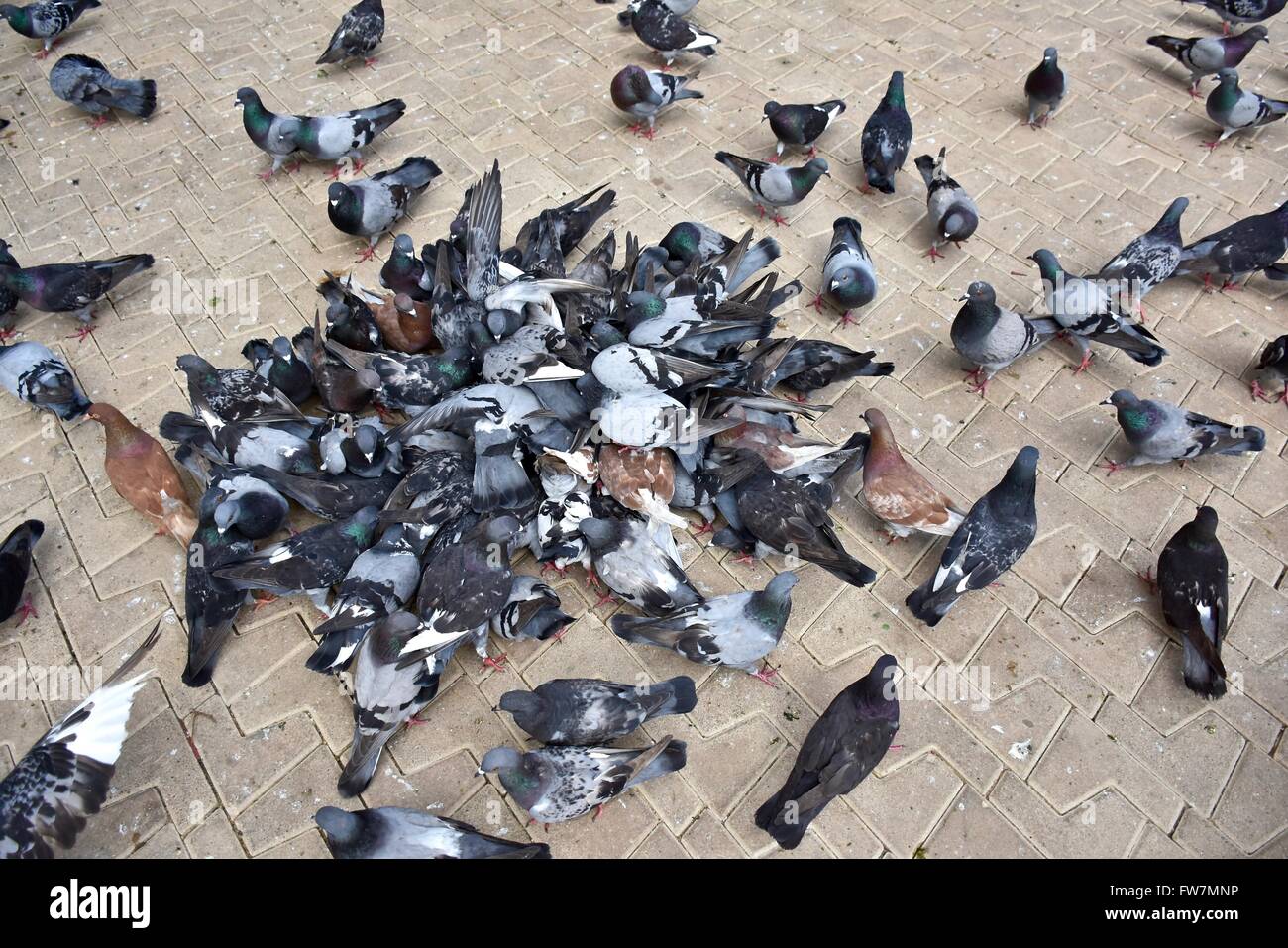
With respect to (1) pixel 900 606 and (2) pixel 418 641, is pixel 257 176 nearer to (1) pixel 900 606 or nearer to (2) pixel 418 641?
(2) pixel 418 641

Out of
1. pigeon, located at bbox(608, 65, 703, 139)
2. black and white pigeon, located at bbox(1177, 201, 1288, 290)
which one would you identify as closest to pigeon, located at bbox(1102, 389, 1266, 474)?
black and white pigeon, located at bbox(1177, 201, 1288, 290)

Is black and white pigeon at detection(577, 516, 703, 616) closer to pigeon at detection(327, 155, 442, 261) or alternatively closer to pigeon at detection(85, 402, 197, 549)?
pigeon at detection(85, 402, 197, 549)

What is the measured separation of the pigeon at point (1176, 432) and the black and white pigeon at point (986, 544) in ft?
2.86

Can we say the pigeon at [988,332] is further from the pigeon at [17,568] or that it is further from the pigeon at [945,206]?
the pigeon at [17,568]

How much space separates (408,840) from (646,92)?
Answer: 516 cm

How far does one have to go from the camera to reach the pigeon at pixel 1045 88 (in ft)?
19.1

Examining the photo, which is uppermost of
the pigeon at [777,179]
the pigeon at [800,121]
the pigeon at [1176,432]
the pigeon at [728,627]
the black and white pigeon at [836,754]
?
the pigeon at [800,121]

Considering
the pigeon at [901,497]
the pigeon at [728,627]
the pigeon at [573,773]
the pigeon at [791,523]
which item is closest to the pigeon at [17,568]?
the pigeon at [573,773]

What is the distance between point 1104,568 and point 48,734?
465 centimetres

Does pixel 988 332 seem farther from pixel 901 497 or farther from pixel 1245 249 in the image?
pixel 1245 249

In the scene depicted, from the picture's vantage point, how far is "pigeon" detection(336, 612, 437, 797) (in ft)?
10.2

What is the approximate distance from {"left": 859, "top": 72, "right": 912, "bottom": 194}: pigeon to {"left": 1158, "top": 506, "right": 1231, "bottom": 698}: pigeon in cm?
314
